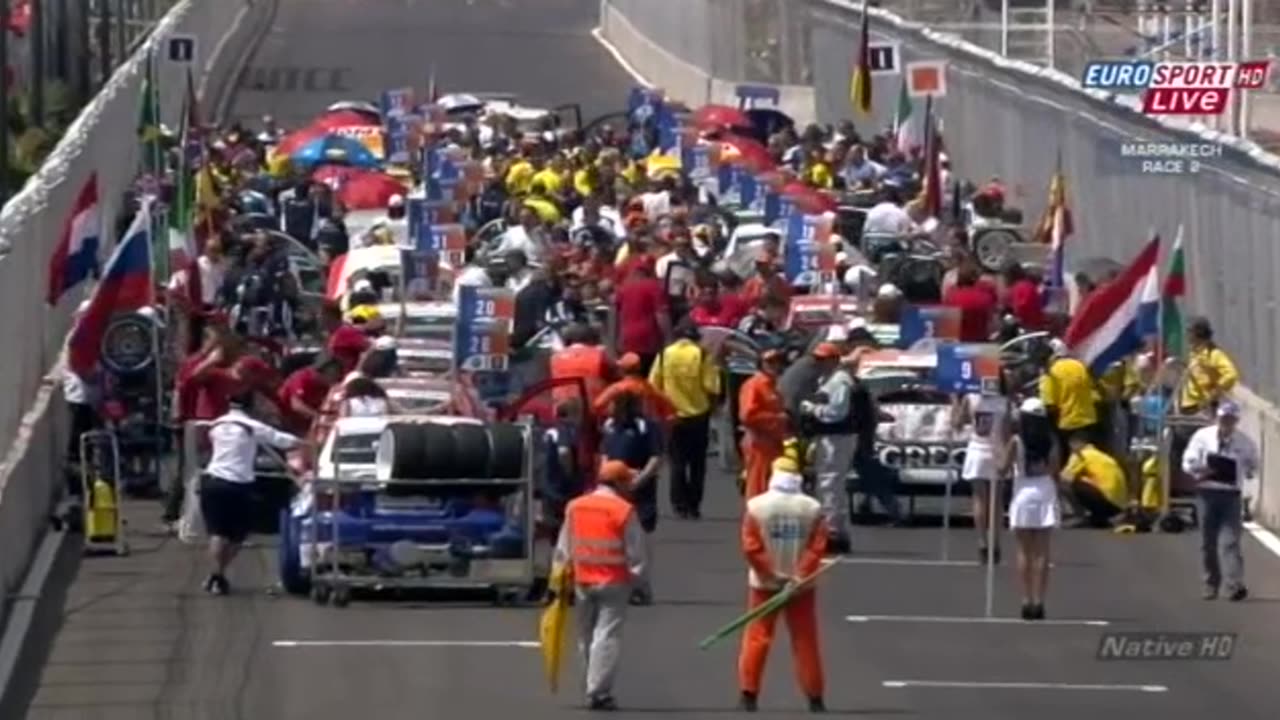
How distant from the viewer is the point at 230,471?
2731 cm

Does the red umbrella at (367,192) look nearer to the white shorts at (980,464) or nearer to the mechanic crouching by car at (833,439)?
the mechanic crouching by car at (833,439)

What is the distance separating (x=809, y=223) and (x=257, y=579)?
12616 mm

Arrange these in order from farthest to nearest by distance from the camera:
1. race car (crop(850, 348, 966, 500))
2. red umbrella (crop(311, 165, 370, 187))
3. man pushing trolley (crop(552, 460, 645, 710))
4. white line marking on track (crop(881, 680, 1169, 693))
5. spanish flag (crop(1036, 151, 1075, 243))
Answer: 1. red umbrella (crop(311, 165, 370, 187))
2. spanish flag (crop(1036, 151, 1075, 243))
3. race car (crop(850, 348, 966, 500))
4. white line marking on track (crop(881, 680, 1169, 693))
5. man pushing trolley (crop(552, 460, 645, 710))

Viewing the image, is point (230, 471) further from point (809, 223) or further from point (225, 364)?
point (809, 223)

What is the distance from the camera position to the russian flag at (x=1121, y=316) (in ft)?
102

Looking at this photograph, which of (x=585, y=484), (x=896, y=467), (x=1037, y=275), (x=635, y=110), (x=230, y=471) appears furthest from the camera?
(x=635, y=110)

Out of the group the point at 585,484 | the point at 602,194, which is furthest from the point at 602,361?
the point at 602,194

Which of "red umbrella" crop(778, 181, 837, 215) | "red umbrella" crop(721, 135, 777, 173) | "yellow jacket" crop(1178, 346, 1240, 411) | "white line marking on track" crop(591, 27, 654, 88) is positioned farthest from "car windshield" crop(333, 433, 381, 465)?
"white line marking on track" crop(591, 27, 654, 88)

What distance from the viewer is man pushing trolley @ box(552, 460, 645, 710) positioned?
22141 mm

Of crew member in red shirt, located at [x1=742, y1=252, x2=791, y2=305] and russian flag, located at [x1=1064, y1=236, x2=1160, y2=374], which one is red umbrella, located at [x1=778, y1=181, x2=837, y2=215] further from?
russian flag, located at [x1=1064, y1=236, x2=1160, y2=374]

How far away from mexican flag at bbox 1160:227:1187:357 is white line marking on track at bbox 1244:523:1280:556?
4.93 feet

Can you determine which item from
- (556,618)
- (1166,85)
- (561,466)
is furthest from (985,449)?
(1166,85)

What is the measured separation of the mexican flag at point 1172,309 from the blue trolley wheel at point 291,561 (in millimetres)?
7969

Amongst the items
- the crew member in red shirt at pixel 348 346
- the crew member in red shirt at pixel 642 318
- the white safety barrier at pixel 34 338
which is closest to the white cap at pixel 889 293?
the crew member in red shirt at pixel 642 318
